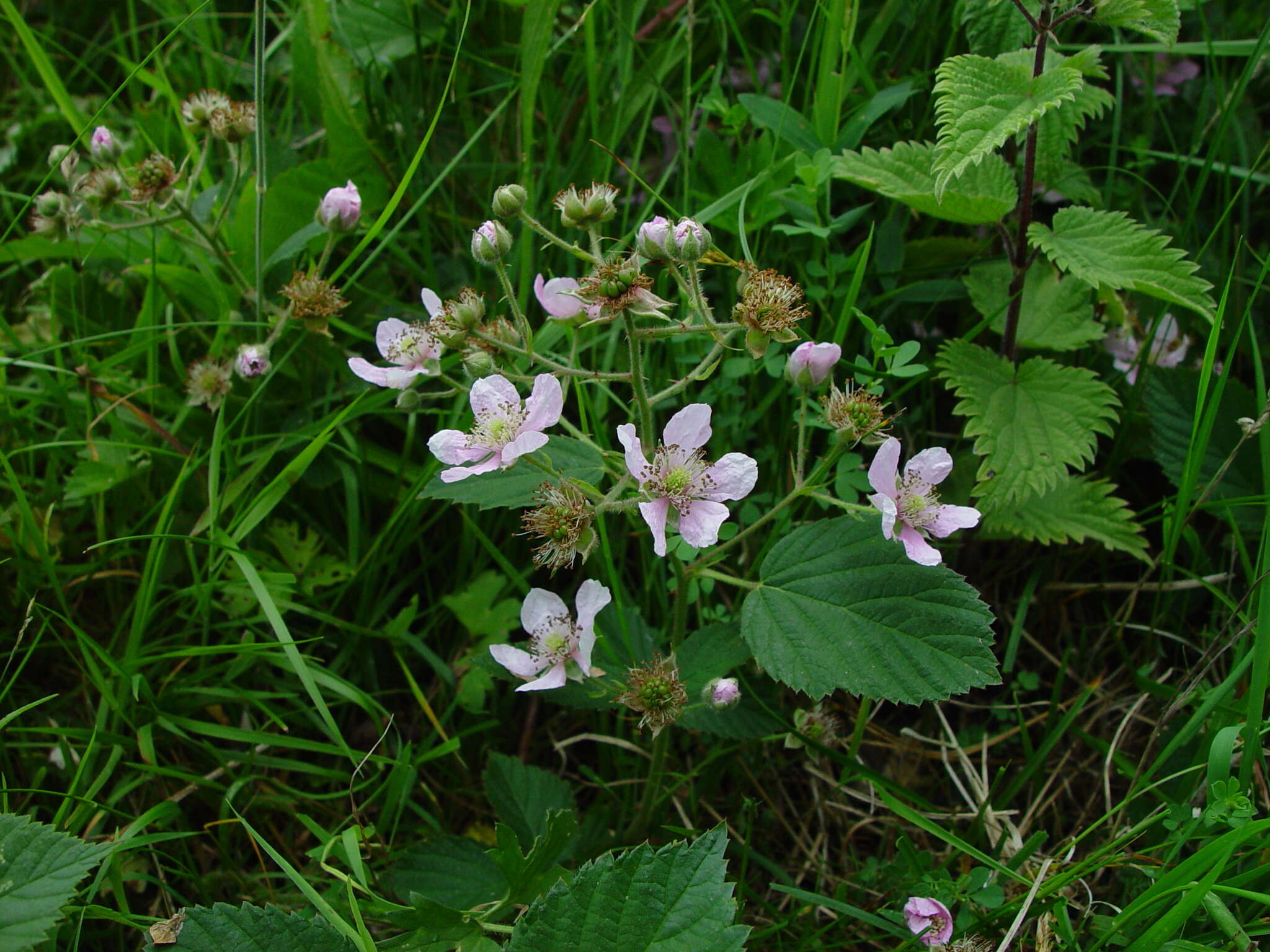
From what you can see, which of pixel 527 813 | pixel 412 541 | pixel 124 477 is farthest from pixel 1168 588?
pixel 124 477

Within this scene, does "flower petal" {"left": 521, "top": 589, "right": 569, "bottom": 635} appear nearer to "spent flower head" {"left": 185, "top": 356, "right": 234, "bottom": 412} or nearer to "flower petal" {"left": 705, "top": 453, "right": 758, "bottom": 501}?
"flower petal" {"left": 705, "top": 453, "right": 758, "bottom": 501}

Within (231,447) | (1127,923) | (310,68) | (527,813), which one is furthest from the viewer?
(310,68)

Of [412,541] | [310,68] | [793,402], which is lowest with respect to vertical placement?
[412,541]

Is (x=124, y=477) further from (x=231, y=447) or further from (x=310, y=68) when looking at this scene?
(x=310, y=68)

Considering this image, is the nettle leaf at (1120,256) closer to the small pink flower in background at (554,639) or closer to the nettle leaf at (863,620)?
the nettle leaf at (863,620)

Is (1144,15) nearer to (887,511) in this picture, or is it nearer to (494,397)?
(887,511)

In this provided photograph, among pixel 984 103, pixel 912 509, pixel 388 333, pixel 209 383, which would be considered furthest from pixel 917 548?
pixel 209 383

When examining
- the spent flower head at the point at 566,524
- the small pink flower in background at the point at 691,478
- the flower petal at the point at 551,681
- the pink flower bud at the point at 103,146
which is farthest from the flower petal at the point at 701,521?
the pink flower bud at the point at 103,146
